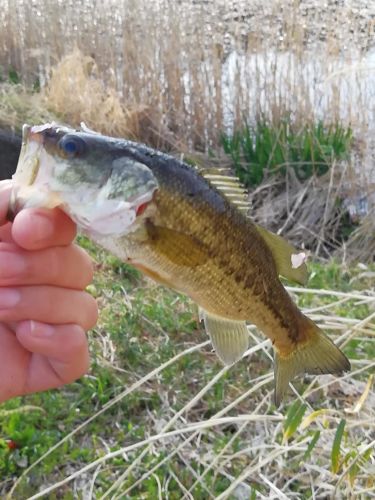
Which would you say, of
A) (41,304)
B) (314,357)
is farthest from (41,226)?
(314,357)

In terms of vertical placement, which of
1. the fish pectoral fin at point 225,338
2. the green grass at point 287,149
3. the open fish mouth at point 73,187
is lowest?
the green grass at point 287,149

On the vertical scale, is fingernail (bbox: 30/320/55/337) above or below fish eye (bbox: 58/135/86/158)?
below

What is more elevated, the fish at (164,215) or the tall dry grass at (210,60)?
the fish at (164,215)

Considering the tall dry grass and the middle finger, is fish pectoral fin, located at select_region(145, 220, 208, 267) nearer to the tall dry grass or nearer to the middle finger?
the middle finger

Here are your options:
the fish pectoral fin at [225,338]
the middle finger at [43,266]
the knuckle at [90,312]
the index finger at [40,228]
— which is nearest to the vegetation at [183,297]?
the fish pectoral fin at [225,338]

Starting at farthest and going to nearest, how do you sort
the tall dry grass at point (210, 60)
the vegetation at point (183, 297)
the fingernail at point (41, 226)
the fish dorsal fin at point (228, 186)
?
1. the tall dry grass at point (210, 60)
2. the vegetation at point (183, 297)
3. the fish dorsal fin at point (228, 186)
4. the fingernail at point (41, 226)

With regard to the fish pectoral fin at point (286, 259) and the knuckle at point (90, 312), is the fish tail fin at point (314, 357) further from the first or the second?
the knuckle at point (90, 312)

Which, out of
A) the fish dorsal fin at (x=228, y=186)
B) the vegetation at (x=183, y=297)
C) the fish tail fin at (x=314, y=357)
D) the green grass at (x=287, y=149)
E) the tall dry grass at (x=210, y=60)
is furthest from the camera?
the tall dry grass at (x=210, y=60)

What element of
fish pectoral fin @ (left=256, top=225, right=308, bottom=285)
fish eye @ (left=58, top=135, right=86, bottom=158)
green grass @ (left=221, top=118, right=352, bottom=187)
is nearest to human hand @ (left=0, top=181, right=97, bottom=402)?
fish eye @ (left=58, top=135, right=86, bottom=158)
